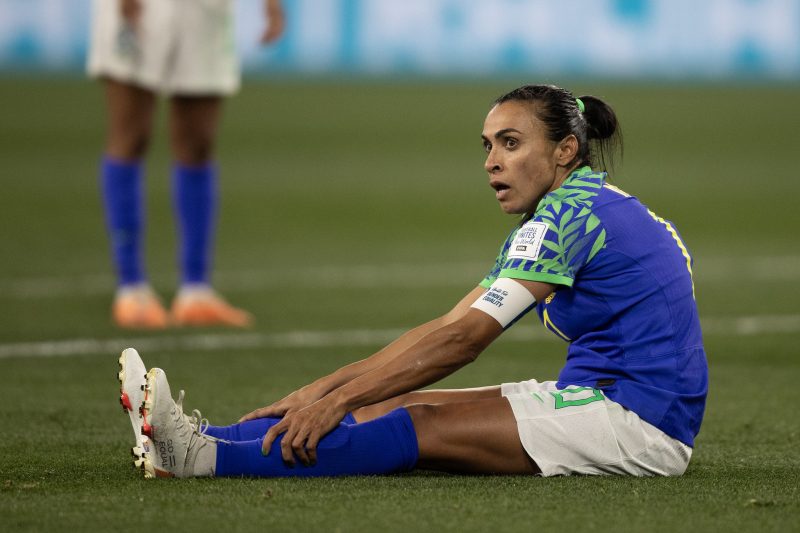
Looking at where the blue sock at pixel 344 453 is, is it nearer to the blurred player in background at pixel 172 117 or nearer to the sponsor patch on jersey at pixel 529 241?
the sponsor patch on jersey at pixel 529 241

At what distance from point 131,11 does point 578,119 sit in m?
3.74

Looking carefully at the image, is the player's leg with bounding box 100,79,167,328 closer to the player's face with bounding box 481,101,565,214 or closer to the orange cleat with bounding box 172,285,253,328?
the orange cleat with bounding box 172,285,253,328

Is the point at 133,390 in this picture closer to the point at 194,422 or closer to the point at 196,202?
the point at 194,422

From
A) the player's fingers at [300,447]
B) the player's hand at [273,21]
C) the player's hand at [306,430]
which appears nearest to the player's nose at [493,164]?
the player's hand at [306,430]

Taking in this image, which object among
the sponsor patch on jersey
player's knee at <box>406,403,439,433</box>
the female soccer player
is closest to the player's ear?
the female soccer player

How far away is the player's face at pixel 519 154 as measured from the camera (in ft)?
13.1

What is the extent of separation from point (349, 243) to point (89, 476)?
7.34m

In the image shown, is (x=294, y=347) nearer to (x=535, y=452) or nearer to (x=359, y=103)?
(x=535, y=452)

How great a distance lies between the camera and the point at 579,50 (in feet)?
65.4

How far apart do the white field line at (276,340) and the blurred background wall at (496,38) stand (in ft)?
40.9

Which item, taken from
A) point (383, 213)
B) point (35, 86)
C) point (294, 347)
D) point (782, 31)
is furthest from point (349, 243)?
point (35, 86)

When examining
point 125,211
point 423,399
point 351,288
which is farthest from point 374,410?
point 351,288

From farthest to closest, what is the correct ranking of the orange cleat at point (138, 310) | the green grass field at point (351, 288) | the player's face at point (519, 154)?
the orange cleat at point (138, 310), the player's face at point (519, 154), the green grass field at point (351, 288)

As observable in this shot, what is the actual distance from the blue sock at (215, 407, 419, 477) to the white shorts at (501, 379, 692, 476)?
314 millimetres
